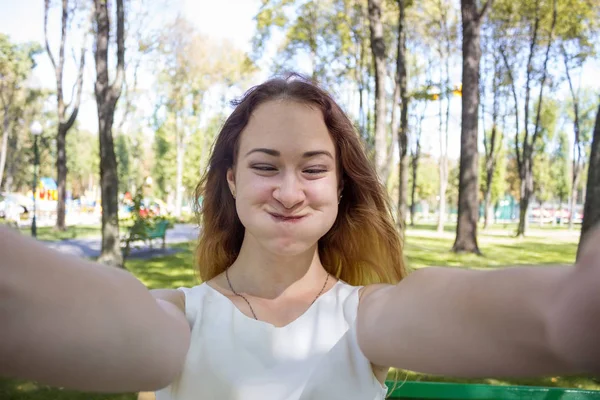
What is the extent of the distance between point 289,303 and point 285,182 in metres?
0.31

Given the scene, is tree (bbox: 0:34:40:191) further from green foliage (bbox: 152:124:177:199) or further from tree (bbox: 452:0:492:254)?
tree (bbox: 452:0:492:254)

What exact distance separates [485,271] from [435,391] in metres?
2.08

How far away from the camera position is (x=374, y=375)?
47.8 inches

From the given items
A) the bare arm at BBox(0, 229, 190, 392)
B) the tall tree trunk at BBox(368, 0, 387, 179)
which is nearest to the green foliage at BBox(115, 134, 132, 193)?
the tall tree trunk at BBox(368, 0, 387, 179)

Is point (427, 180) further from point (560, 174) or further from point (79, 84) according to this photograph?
point (79, 84)

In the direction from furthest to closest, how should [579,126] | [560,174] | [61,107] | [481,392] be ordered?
1. [560,174]
2. [579,126]
3. [61,107]
4. [481,392]

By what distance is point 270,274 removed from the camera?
1.36m

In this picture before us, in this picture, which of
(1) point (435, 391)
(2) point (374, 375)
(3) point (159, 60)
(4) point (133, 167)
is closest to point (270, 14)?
(3) point (159, 60)

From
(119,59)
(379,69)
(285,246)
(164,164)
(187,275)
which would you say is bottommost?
(187,275)

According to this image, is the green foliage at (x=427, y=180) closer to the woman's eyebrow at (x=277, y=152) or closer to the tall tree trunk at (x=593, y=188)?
the tall tree trunk at (x=593, y=188)

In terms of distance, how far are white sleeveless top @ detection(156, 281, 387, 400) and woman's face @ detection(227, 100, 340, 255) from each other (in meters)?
0.18

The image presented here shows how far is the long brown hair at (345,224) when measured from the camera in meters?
1.50

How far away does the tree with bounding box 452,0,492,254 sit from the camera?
12.7 m

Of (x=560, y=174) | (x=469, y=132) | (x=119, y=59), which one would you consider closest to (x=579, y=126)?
(x=560, y=174)
